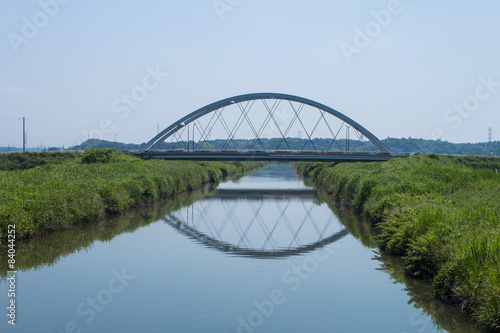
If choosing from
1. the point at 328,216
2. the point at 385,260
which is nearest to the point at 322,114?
the point at 328,216

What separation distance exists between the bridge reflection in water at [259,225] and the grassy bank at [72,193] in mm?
2572

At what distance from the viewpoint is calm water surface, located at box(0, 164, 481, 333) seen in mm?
11352

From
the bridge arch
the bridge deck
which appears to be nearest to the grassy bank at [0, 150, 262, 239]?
the bridge deck

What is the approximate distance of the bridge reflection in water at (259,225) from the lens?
2098 centimetres

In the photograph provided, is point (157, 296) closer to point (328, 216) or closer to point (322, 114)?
point (328, 216)

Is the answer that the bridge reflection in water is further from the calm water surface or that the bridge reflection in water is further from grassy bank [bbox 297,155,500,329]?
grassy bank [bbox 297,155,500,329]

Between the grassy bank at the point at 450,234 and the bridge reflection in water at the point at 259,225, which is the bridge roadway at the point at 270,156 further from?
the grassy bank at the point at 450,234

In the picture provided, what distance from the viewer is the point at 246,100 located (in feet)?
188

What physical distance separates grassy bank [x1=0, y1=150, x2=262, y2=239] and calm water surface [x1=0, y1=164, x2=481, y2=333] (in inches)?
28.3

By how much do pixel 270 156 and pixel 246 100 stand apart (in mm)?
6351

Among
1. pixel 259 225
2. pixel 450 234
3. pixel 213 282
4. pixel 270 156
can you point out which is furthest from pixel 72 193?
pixel 270 156

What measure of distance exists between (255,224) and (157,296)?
14.7 metres

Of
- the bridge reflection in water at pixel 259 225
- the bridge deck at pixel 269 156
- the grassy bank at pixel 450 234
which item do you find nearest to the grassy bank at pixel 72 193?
the bridge reflection in water at pixel 259 225

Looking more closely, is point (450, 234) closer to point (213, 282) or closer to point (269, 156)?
point (213, 282)
